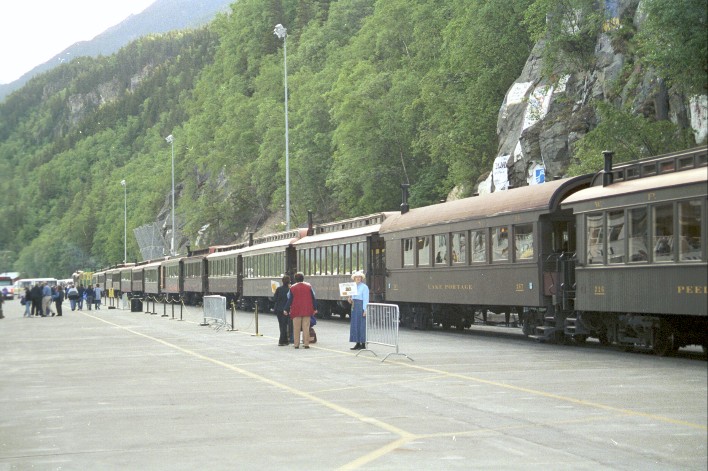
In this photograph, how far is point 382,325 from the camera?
26234mm

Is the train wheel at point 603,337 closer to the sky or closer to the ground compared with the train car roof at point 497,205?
closer to the ground

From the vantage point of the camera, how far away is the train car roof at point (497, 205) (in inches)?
1033

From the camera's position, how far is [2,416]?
15.5 metres

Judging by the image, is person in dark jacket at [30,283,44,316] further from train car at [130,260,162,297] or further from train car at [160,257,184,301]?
train car at [130,260,162,297]

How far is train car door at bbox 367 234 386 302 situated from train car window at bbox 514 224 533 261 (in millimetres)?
12436

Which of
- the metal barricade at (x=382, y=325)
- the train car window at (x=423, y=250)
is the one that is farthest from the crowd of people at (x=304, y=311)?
the train car window at (x=423, y=250)

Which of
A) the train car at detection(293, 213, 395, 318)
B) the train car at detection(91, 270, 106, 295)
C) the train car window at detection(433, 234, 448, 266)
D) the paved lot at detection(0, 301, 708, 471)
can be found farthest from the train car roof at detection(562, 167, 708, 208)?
the train car at detection(91, 270, 106, 295)

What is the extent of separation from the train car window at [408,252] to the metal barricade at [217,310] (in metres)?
6.89

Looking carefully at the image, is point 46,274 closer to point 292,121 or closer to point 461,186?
point 292,121

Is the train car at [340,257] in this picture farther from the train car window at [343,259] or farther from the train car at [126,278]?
the train car at [126,278]

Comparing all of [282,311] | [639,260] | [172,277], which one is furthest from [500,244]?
[172,277]

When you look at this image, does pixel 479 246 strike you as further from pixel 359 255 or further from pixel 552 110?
pixel 552 110

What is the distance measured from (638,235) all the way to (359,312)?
812cm

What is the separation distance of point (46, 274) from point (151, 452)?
633 ft
